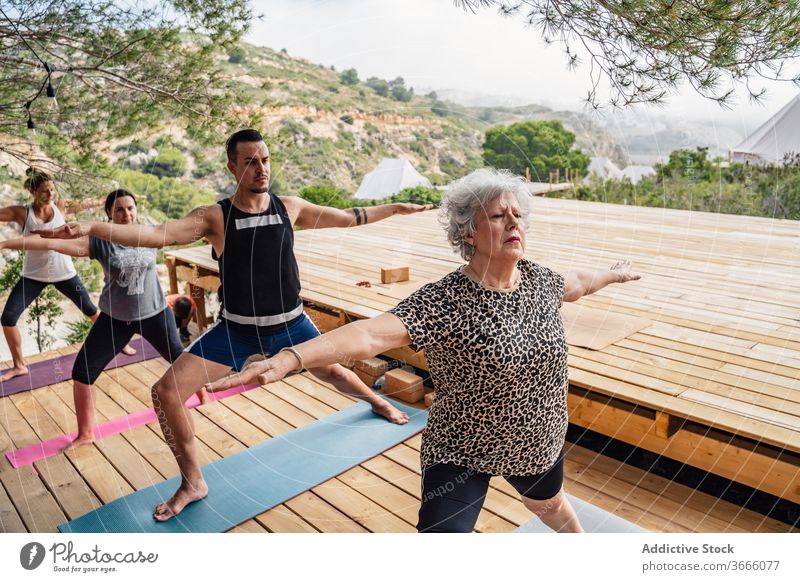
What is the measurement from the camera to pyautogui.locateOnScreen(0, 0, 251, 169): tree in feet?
6.37

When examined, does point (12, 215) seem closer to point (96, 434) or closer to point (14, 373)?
point (96, 434)

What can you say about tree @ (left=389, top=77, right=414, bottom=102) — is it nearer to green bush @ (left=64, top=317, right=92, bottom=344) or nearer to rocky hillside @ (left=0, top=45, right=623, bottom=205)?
rocky hillside @ (left=0, top=45, right=623, bottom=205)

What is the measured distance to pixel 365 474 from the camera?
208 centimetres

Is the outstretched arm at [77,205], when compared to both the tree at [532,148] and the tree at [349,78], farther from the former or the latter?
the tree at [532,148]

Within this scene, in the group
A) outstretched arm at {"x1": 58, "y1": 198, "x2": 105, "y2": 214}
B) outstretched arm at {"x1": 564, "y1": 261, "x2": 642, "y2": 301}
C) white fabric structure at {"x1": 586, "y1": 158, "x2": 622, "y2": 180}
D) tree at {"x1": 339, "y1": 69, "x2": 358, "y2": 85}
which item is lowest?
outstretched arm at {"x1": 564, "y1": 261, "x2": 642, "y2": 301}

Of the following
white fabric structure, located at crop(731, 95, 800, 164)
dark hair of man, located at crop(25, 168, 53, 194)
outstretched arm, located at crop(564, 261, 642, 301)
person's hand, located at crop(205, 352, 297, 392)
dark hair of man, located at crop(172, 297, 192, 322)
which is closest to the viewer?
person's hand, located at crop(205, 352, 297, 392)

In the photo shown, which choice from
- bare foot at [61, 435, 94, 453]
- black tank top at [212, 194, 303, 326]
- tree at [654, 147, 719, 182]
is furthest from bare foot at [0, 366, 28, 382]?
tree at [654, 147, 719, 182]

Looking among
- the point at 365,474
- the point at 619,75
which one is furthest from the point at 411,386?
the point at 619,75

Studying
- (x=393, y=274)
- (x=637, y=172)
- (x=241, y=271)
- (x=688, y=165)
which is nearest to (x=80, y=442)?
(x=241, y=271)

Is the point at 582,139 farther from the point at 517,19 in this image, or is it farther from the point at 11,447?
the point at 11,447

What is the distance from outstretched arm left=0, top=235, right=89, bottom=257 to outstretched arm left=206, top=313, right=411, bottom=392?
78cm

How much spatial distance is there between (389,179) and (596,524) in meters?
1.20

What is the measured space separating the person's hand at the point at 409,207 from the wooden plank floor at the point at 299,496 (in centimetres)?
92

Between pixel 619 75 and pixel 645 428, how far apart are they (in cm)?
122
